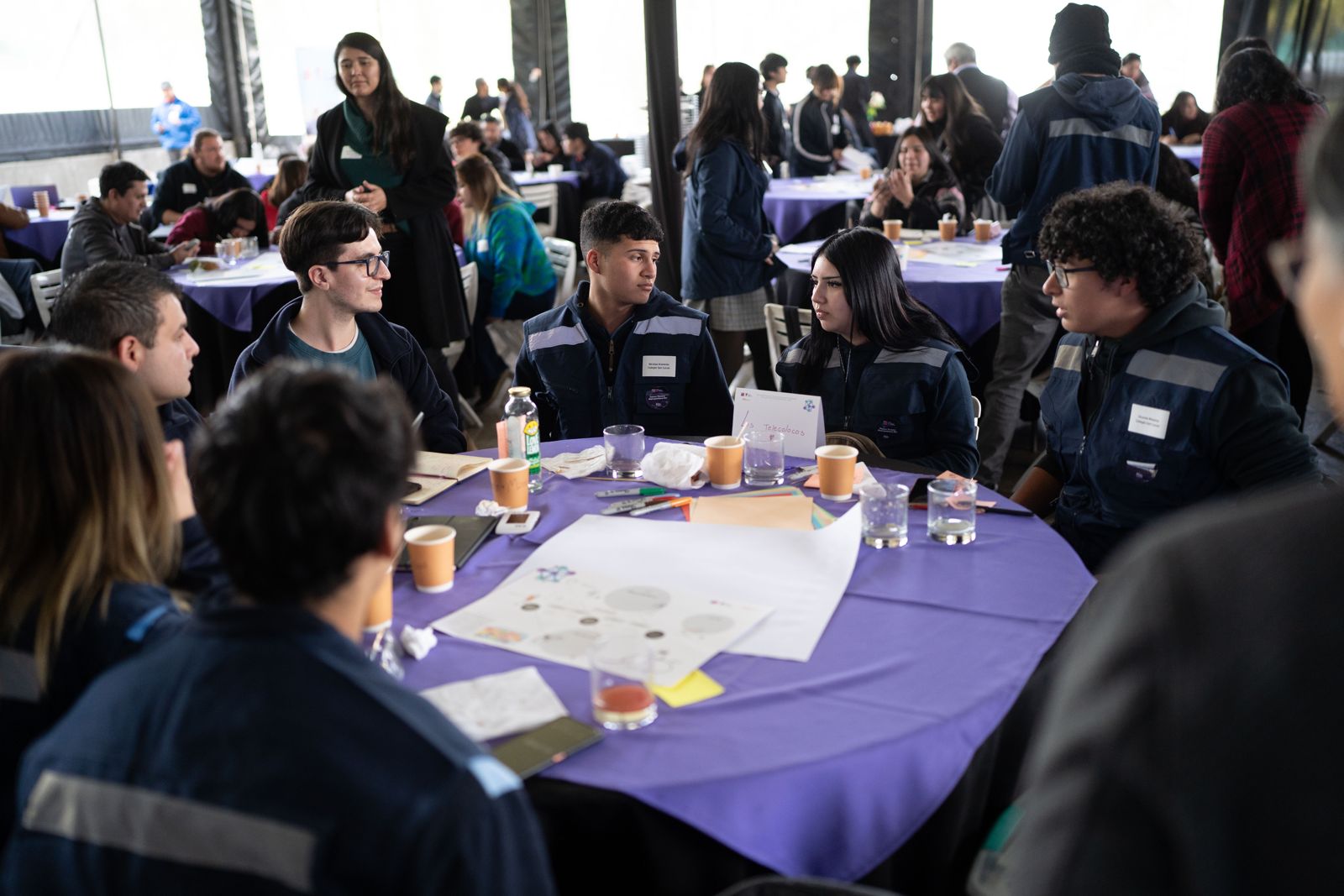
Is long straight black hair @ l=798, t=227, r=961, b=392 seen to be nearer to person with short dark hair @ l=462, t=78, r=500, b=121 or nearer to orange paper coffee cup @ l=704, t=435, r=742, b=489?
orange paper coffee cup @ l=704, t=435, r=742, b=489

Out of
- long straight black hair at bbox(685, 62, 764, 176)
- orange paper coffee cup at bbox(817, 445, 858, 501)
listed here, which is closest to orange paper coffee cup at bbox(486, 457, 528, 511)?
orange paper coffee cup at bbox(817, 445, 858, 501)

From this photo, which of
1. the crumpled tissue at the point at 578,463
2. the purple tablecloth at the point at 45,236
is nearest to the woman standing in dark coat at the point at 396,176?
the crumpled tissue at the point at 578,463

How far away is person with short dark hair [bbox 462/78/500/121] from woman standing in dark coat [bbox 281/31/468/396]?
7247 millimetres

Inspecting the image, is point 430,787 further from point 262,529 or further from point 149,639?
point 149,639

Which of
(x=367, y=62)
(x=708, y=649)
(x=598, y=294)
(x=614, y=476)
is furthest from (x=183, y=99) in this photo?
(x=708, y=649)

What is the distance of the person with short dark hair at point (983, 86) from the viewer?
7203 mm

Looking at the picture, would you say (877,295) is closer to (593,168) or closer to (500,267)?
(500,267)

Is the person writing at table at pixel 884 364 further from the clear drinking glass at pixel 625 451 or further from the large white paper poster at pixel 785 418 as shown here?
the clear drinking glass at pixel 625 451

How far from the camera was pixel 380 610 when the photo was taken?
163 centimetres

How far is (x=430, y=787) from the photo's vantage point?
882 mm

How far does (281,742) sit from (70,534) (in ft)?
1.85

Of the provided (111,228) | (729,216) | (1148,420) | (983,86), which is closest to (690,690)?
(1148,420)

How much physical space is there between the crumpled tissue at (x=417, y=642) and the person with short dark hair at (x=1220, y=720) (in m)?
1.12

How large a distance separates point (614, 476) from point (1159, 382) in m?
1.21
